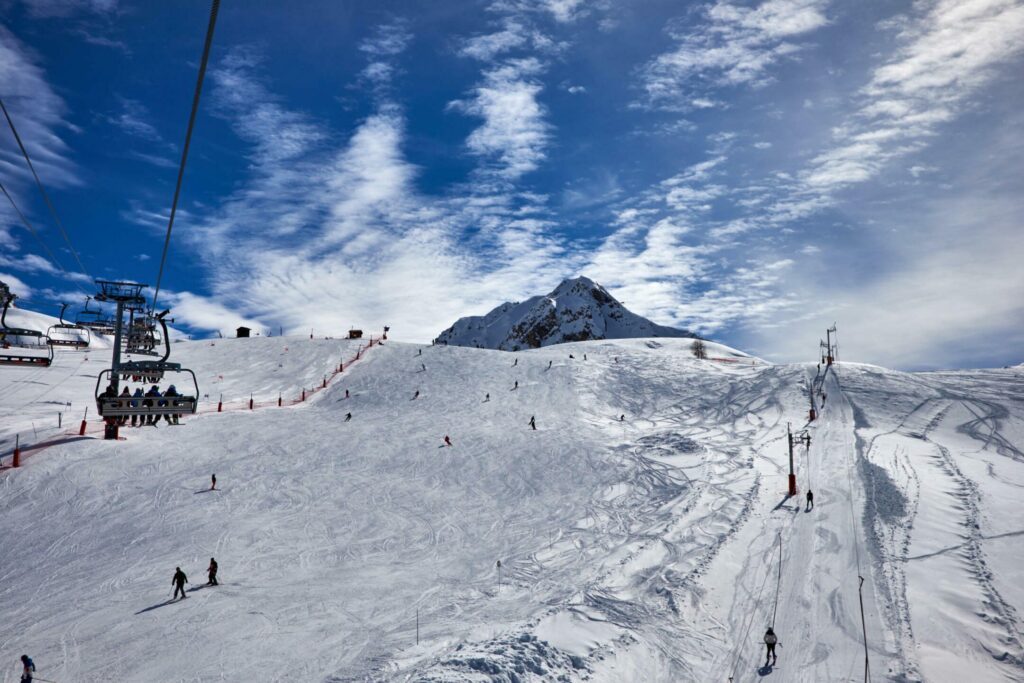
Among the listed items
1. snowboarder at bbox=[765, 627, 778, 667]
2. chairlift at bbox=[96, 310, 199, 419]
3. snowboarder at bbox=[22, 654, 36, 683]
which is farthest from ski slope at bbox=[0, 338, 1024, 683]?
chairlift at bbox=[96, 310, 199, 419]

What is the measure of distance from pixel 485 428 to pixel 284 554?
19.7 metres

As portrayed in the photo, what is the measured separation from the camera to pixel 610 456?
3566 cm

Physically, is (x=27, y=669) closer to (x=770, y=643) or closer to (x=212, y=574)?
(x=212, y=574)

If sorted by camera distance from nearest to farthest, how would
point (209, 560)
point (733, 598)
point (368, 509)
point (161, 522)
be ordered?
1. point (733, 598)
2. point (209, 560)
3. point (161, 522)
4. point (368, 509)

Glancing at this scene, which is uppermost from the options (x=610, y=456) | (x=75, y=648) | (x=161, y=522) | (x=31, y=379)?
(x=31, y=379)

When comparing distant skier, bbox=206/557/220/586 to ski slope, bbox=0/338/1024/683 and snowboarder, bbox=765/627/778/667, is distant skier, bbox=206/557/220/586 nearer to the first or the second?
ski slope, bbox=0/338/1024/683

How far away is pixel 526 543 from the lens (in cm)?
2486

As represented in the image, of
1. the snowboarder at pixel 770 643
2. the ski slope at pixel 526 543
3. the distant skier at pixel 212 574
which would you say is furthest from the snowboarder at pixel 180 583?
the snowboarder at pixel 770 643

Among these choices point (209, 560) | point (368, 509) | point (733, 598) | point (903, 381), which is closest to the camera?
point (733, 598)

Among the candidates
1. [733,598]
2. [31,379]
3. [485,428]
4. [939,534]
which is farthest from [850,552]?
[31,379]

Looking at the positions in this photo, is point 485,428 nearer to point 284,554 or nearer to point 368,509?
point 368,509

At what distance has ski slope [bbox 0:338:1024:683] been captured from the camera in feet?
54.7

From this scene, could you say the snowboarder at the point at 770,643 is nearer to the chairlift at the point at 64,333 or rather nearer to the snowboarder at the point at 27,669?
the snowboarder at the point at 27,669

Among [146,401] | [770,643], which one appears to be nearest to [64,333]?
[146,401]
